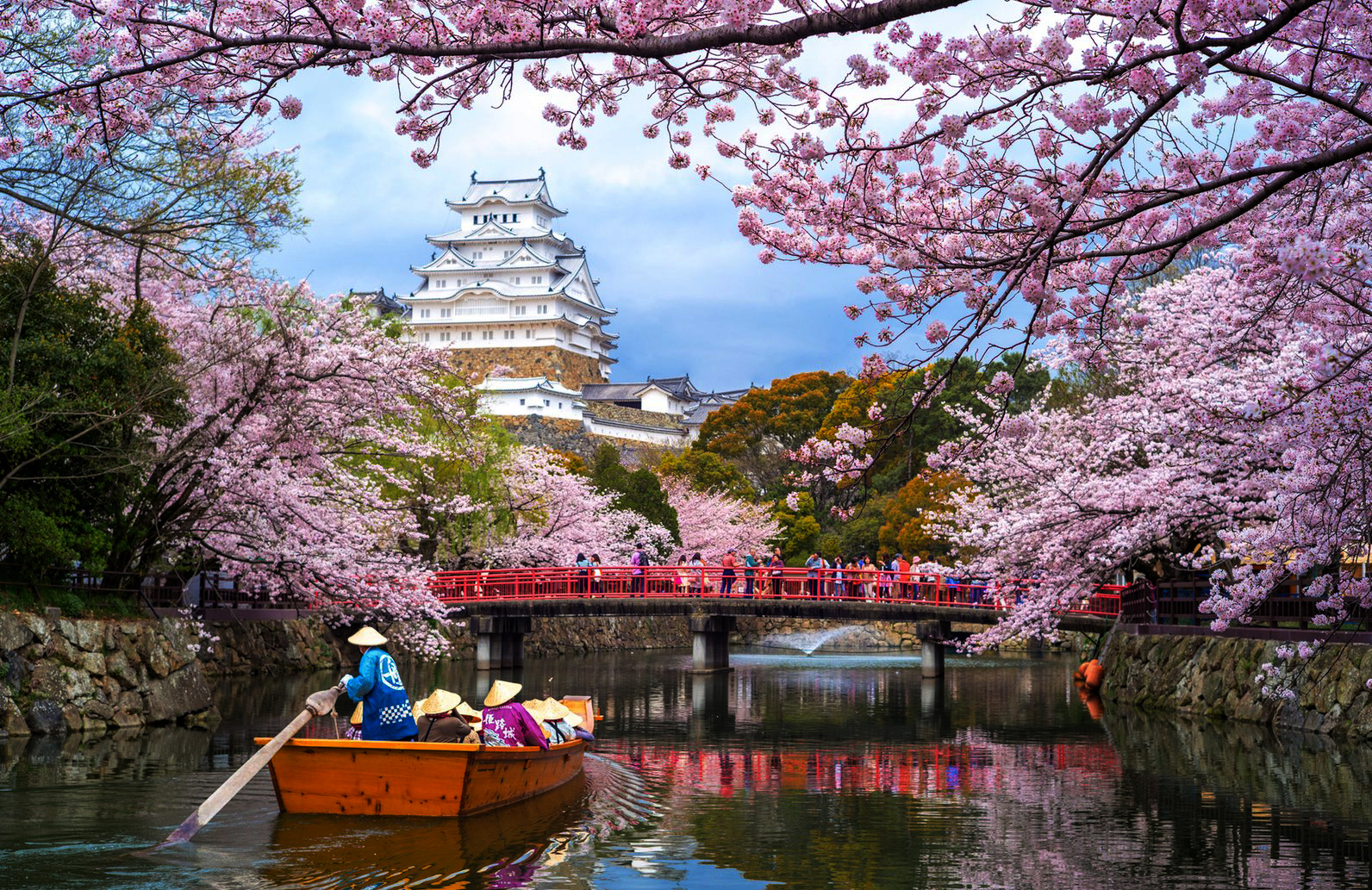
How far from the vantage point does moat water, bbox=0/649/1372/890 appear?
8.34 metres

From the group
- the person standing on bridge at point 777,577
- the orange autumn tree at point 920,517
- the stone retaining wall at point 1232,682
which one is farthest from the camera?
the orange autumn tree at point 920,517

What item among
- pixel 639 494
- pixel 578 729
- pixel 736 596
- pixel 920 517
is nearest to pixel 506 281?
pixel 639 494

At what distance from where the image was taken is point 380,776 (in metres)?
9.67

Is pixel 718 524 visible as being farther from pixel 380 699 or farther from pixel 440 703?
pixel 380 699

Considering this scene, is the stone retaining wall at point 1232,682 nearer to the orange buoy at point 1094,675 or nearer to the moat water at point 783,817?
the orange buoy at point 1094,675

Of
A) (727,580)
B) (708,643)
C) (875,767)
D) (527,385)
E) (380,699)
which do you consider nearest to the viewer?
(380,699)

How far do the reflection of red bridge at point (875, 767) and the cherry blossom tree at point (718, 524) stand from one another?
31323 millimetres

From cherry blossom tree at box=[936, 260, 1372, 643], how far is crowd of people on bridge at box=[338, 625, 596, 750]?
4.48 metres

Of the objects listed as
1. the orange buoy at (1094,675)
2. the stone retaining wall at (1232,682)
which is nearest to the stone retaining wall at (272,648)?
the orange buoy at (1094,675)

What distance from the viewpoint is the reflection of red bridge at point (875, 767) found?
42.1ft

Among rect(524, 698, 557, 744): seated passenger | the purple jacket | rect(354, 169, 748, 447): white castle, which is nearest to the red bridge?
rect(524, 698, 557, 744): seated passenger

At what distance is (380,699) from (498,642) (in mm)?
22485

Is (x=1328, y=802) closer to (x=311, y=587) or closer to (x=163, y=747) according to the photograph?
(x=163, y=747)

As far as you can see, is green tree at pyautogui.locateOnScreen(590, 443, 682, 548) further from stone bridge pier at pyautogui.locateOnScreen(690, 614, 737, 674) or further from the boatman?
the boatman
